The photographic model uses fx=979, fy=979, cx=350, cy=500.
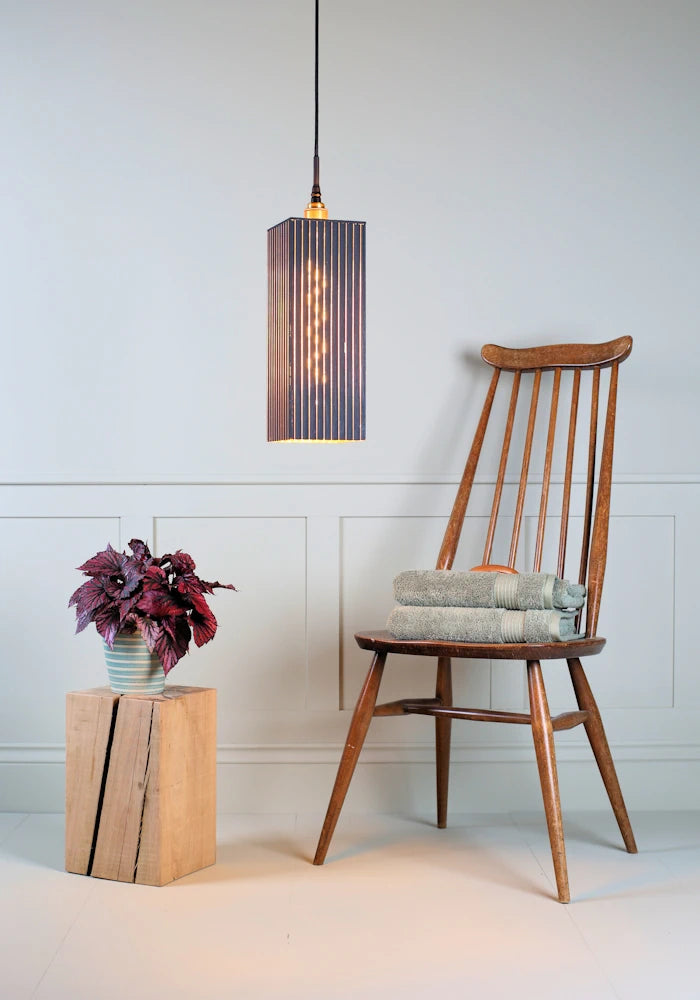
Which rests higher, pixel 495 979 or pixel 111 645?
pixel 111 645

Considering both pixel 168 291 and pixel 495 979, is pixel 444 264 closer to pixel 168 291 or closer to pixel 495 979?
pixel 168 291

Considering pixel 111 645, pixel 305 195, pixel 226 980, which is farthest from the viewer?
pixel 305 195

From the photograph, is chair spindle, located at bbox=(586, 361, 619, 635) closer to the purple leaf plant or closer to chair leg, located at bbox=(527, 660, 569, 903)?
chair leg, located at bbox=(527, 660, 569, 903)

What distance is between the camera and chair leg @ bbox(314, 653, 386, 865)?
75.7 inches

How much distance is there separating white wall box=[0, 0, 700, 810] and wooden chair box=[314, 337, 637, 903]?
0.57 feet

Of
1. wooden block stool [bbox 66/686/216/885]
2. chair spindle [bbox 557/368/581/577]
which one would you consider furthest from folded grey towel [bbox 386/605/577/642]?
wooden block stool [bbox 66/686/216/885]

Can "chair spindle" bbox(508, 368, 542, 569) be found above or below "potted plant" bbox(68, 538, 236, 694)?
above

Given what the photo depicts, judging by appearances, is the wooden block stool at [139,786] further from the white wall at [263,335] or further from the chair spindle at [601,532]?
the chair spindle at [601,532]

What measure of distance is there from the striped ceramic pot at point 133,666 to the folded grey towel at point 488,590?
1.66ft

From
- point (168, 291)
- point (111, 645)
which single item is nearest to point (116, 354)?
point (168, 291)

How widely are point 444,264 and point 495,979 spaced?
1.60 meters

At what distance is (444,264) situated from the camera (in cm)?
240

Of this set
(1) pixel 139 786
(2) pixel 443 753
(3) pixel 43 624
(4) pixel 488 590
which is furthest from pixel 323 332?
(3) pixel 43 624

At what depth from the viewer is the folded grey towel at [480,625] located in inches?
71.1
